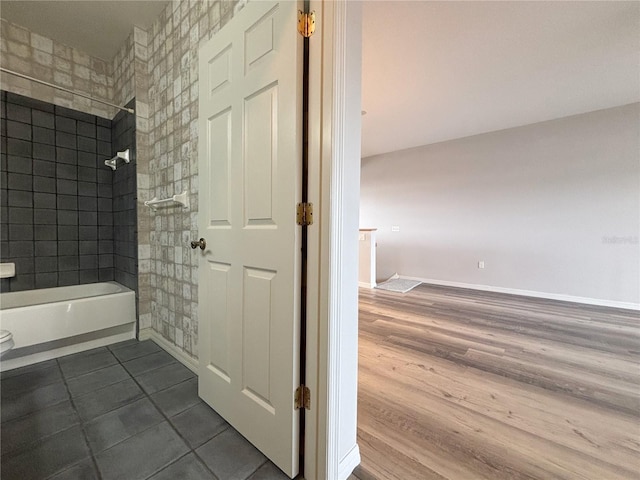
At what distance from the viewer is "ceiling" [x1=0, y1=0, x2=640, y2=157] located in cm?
192

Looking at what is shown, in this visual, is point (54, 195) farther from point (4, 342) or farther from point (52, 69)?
point (4, 342)

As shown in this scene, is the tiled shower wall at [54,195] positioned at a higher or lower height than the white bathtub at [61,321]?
higher

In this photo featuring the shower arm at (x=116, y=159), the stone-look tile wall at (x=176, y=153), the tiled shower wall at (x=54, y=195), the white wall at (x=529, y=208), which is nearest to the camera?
the stone-look tile wall at (x=176, y=153)

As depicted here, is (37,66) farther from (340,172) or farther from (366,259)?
(366,259)

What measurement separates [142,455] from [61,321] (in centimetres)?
150

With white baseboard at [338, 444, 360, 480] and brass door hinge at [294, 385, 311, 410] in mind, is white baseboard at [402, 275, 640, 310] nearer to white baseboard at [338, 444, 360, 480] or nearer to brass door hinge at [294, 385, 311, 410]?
white baseboard at [338, 444, 360, 480]

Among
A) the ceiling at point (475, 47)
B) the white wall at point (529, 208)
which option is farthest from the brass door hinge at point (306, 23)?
the white wall at point (529, 208)

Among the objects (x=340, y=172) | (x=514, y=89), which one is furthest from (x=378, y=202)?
(x=340, y=172)

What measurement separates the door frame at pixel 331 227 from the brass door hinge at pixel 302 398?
0.08 ft

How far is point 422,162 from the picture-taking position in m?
5.12

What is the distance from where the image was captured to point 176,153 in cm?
189

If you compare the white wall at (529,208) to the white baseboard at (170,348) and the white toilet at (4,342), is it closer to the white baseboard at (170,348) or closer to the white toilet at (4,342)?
the white baseboard at (170,348)

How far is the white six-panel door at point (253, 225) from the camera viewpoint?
97 cm

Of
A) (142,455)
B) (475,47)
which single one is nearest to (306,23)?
(142,455)
